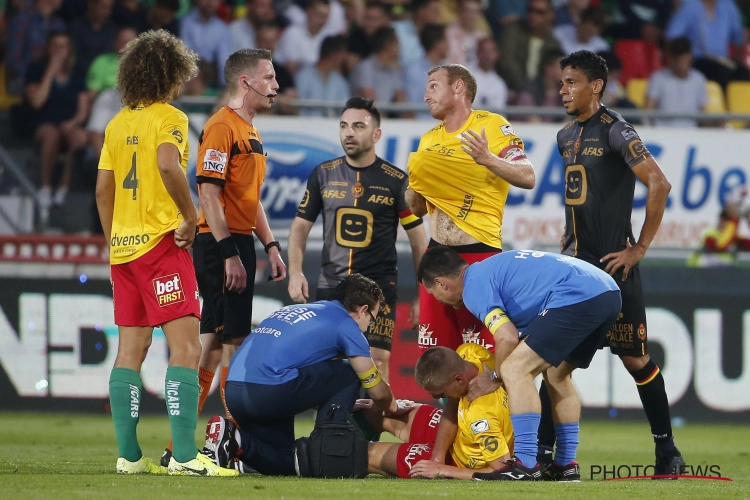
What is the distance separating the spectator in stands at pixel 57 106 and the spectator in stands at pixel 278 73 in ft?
7.47

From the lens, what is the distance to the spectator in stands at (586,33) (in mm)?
15383

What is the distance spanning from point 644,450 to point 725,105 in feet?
24.0

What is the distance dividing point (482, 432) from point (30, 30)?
9393 mm

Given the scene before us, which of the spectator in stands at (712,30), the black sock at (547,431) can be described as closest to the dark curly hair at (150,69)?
the black sock at (547,431)

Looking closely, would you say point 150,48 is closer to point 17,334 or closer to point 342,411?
point 342,411

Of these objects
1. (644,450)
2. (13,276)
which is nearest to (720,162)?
(644,450)

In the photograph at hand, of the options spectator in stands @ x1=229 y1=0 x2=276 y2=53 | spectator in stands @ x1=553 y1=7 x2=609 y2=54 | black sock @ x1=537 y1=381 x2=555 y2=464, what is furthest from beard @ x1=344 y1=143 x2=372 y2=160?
spectator in stands @ x1=553 y1=7 x2=609 y2=54

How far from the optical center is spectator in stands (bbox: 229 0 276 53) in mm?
13977

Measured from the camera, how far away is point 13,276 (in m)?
→ 11.4

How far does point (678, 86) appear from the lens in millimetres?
14547

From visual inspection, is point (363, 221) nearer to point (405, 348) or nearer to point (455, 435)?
point (455, 435)

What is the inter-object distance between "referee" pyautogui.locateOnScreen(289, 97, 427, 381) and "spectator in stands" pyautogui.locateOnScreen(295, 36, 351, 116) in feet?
16.9

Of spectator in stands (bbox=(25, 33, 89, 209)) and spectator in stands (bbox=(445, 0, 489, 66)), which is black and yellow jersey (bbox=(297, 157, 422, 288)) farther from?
spectator in stands (bbox=(445, 0, 489, 66))

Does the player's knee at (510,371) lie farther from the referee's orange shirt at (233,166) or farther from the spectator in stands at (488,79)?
the spectator in stands at (488,79)
